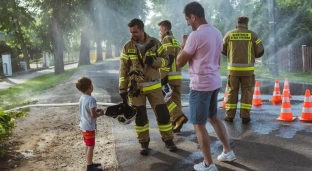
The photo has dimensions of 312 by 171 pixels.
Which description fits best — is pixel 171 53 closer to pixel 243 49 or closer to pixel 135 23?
pixel 135 23

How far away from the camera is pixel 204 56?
4.23m

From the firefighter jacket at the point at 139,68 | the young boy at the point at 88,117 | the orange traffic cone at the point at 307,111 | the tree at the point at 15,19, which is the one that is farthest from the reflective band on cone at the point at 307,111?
the tree at the point at 15,19

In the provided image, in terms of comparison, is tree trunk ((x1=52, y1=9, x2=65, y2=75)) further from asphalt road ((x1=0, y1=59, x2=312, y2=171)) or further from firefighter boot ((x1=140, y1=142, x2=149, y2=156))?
firefighter boot ((x1=140, y1=142, x2=149, y2=156))

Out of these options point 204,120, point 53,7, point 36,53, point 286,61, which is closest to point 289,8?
point 286,61

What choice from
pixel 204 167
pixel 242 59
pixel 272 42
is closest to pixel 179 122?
pixel 242 59

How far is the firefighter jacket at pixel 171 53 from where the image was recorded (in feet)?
20.0

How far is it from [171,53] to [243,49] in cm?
141

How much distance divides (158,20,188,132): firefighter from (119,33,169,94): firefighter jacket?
0.85 m

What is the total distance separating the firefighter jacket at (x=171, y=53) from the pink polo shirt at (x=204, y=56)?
68.8 inches

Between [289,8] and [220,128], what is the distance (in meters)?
17.7

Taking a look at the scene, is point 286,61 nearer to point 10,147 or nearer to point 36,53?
point 10,147

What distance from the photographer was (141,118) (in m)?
5.23

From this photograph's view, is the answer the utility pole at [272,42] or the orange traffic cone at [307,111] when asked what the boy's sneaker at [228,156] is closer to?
the orange traffic cone at [307,111]

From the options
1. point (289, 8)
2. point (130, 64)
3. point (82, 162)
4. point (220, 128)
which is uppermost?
point (289, 8)
